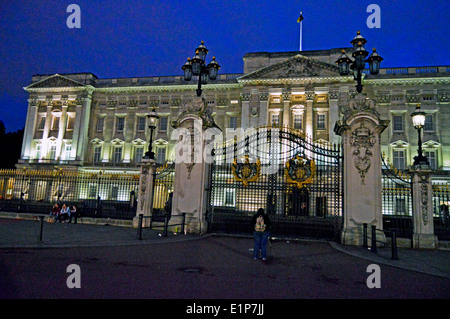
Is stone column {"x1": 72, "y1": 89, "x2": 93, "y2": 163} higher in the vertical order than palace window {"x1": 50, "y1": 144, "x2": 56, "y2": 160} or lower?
higher

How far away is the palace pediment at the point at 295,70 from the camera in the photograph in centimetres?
3866

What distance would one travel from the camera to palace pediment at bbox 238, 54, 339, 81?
38.7 metres

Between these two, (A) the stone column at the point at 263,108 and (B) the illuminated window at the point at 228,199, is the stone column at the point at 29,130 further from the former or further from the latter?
(B) the illuminated window at the point at 228,199

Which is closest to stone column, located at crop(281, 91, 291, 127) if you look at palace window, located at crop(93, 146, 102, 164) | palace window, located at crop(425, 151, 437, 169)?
palace window, located at crop(425, 151, 437, 169)

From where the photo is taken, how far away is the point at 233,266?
23.6 feet

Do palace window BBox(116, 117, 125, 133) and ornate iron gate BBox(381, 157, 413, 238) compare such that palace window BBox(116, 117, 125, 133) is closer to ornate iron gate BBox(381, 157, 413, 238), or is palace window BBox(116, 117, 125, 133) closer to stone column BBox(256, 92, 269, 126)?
stone column BBox(256, 92, 269, 126)

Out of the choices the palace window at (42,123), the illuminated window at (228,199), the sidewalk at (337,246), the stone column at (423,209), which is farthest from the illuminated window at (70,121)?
the stone column at (423,209)

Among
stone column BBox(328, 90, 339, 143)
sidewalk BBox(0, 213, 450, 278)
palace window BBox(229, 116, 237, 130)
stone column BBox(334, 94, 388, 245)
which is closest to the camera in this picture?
sidewalk BBox(0, 213, 450, 278)

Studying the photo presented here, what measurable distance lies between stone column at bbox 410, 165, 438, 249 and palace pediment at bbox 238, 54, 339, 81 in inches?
1173
